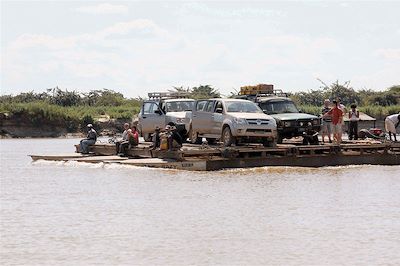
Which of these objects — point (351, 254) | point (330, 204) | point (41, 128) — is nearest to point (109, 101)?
point (41, 128)

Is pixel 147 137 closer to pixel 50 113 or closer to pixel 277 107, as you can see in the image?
pixel 277 107

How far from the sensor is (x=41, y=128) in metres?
65.9

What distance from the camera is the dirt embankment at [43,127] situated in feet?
212

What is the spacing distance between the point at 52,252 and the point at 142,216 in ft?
12.1

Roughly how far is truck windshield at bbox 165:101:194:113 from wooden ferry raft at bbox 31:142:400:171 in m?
2.07

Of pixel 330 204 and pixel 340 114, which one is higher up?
pixel 340 114

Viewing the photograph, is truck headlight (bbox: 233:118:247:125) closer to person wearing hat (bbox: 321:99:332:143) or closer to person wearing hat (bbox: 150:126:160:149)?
person wearing hat (bbox: 150:126:160:149)

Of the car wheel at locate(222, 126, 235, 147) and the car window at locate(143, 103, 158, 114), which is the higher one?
the car window at locate(143, 103, 158, 114)

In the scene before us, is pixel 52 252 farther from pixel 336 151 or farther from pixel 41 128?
pixel 41 128

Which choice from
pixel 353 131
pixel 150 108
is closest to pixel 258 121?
pixel 150 108

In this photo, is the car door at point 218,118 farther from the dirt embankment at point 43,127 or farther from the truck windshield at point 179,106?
the dirt embankment at point 43,127

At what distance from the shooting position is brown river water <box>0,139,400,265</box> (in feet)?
44.5

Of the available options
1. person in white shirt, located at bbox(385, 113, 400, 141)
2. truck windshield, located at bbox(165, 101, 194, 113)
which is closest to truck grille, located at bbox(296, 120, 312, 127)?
person in white shirt, located at bbox(385, 113, 400, 141)

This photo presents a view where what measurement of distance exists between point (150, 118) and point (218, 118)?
4655 mm
